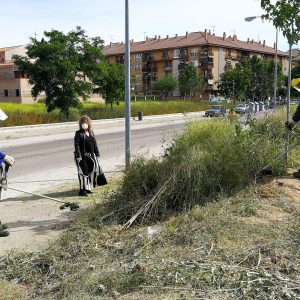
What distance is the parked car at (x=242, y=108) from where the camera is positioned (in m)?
9.63

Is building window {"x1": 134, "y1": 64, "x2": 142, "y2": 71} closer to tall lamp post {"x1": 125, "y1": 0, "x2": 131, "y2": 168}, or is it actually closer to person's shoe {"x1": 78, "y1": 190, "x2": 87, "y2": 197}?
tall lamp post {"x1": 125, "y1": 0, "x2": 131, "y2": 168}

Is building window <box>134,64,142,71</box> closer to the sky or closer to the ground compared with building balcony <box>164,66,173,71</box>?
closer to the sky

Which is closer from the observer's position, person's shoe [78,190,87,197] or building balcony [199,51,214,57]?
person's shoe [78,190,87,197]

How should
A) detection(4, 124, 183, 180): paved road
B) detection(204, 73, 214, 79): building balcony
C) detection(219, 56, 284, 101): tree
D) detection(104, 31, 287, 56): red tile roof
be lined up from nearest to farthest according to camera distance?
detection(4, 124, 183, 180): paved road
detection(219, 56, 284, 101): tree
detection(204, 73, 214, 79): building balcony
detection(104, 31, 287, 56): red tile roof

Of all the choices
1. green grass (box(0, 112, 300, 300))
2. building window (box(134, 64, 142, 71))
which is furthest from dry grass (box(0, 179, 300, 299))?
building window (box(134, 64, 142, 71))

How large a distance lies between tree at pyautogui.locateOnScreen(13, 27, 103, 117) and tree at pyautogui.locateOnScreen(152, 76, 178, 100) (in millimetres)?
48182

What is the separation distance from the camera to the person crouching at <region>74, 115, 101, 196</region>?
26.4 ft

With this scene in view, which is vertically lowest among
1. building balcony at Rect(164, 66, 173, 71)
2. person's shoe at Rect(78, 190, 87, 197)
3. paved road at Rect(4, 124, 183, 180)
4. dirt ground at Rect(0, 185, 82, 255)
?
paved road at Rect(4, 124, 183, 180)

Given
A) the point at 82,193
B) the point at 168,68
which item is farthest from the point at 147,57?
the point at 82,193

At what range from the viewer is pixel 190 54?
307ft

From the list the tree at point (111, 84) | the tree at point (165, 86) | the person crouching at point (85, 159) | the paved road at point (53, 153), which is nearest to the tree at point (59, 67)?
the tree at point (111, 84)

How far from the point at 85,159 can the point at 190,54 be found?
88.3m

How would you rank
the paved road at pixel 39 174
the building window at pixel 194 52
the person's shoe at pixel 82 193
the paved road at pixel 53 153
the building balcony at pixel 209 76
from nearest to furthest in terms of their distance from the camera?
the paved road at pixel 39 174 → the person's shoe at pixel 82 193 → the paved road at pixel 53 153 → the building balcony at pixel 209 76 → the building window at pixel 194 52

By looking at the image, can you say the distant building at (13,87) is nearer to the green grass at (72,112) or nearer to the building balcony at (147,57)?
the green grass at (72,112)
